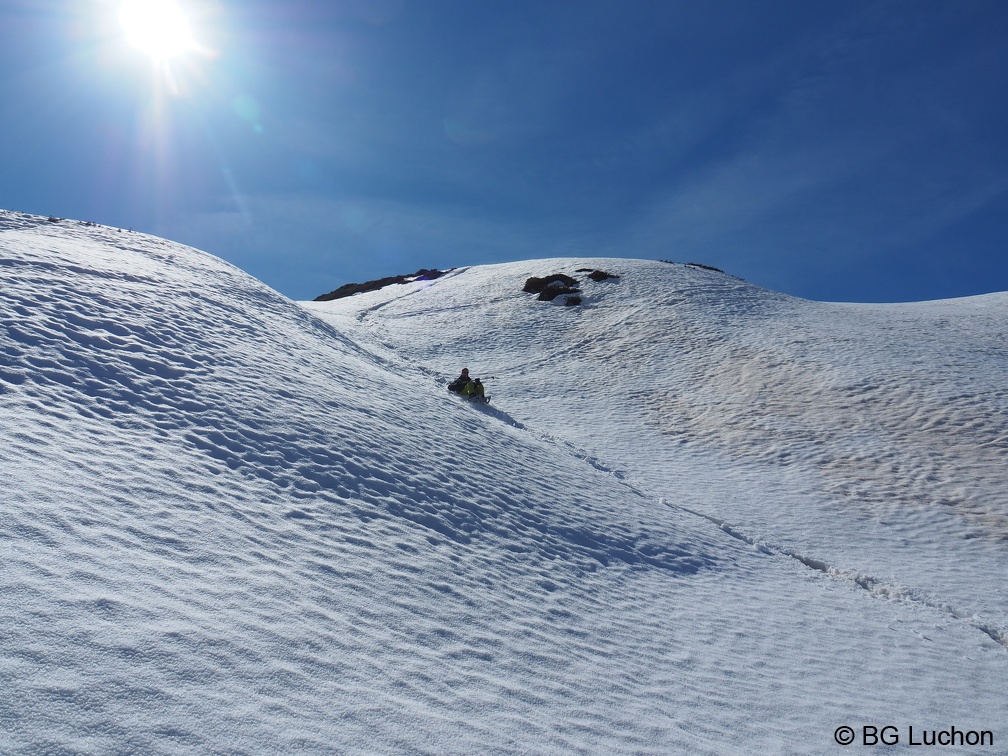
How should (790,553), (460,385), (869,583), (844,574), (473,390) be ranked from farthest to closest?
(460,385), (473,390), (790,553), (844,574), (869,583)

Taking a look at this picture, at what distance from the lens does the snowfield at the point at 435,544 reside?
4750 millimetres

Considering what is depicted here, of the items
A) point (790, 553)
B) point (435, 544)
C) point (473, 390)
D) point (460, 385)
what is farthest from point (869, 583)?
point (460, 385)

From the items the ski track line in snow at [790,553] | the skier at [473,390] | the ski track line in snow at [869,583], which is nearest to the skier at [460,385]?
the skier at [473,390]

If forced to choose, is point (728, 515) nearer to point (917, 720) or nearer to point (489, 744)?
point (917, 720)

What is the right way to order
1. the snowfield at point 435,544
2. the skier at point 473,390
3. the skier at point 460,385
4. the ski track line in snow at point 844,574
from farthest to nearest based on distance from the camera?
the skier at point 460,385, the skier at point 473,390, the ski track line in snow at point 844,574, the snowfield at point 435,544

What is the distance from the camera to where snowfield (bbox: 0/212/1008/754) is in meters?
4.75

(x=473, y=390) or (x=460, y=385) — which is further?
(x=460, y=385)

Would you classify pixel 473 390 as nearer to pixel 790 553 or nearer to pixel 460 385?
pixel 460 385

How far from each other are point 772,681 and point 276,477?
24.2ft

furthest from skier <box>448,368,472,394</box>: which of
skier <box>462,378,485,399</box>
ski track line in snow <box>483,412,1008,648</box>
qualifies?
ski track line in snow <box>483,412,1008,648</box>

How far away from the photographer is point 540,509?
41.6ft

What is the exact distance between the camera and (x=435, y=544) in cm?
936

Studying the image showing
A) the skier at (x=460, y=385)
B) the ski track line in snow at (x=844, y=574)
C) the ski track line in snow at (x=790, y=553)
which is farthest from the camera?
the skier at (x=460, y=385)

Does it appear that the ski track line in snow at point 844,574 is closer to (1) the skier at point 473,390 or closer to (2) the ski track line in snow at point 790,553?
(2) the ski track line in snow at point 790,553
